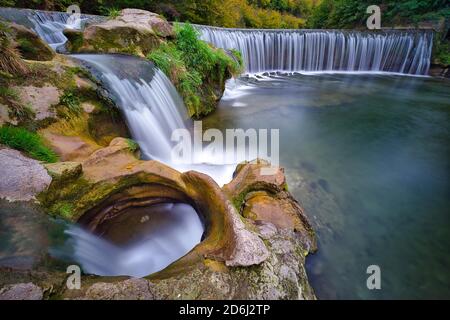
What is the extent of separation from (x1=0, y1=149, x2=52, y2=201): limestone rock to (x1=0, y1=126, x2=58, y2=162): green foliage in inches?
6.6

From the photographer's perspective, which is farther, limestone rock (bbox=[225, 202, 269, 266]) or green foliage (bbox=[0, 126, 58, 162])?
green foliage (bbox=[0, 126, 58, 162])

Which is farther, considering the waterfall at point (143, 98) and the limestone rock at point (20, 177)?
the waterfall at point (143, 98)

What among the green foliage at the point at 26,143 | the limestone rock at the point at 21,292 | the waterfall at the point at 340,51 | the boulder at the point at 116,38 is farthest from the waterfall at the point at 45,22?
the waterfall at the point at 340,51

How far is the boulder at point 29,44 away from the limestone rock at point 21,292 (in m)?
3.43

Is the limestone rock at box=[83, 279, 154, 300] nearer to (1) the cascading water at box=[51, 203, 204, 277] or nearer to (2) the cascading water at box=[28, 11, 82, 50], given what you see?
(1) the cascading water at box=[51, 203, 204, 277]

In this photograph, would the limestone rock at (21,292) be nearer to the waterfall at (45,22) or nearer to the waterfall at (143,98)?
the waterfall at (143,98)

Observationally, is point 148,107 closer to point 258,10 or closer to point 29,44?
point 29,44

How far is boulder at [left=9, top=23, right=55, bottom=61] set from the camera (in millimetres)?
3402

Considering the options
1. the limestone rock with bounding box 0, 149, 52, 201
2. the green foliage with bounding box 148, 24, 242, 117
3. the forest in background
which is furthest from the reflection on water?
the forest in background

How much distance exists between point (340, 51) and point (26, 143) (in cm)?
1600

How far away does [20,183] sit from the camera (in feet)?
6.22

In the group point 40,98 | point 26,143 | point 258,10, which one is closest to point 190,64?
point 40,98

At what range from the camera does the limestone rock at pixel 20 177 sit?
184 centimetres

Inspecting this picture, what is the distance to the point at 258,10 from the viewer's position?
2427cm
